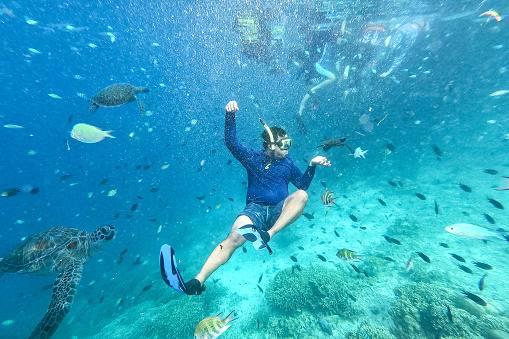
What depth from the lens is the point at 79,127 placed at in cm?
408

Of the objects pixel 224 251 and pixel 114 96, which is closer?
pixel 224 251

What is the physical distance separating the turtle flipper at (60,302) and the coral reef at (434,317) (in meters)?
7.42

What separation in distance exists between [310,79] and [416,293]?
14850mm

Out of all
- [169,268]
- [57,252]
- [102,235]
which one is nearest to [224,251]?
[169,268]

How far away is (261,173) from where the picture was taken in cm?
418

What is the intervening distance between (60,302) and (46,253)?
8.17 ft

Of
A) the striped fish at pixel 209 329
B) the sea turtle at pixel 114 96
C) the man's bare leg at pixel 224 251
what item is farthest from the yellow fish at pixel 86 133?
the striped fish at pixel 209 329

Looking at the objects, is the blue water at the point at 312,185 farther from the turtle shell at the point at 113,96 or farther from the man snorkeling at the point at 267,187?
the turtle shell at the point at 113,96

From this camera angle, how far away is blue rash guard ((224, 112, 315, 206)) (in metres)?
4.03

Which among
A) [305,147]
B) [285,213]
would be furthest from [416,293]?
[305,147]

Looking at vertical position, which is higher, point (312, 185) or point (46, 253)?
point (46, 253)

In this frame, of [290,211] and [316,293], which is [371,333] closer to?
[316,293]

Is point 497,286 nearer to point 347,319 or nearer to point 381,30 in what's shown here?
point 347,319

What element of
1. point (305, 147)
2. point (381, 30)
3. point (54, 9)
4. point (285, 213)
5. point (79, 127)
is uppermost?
point (54, 9)
